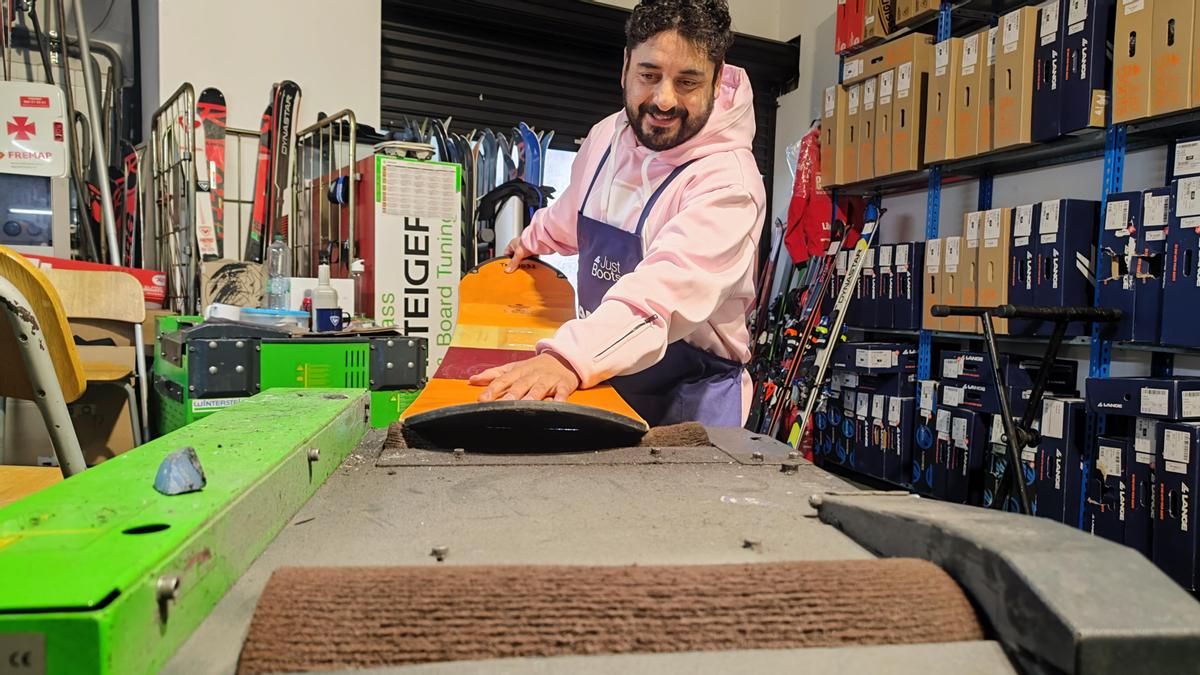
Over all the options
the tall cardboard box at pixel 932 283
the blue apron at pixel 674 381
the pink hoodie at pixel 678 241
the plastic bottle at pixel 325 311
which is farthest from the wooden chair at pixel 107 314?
the tall cardboard box at pixel 932 283

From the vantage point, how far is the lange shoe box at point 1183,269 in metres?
2.56

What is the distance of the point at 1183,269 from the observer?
2600mm

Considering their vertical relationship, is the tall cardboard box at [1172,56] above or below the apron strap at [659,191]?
above

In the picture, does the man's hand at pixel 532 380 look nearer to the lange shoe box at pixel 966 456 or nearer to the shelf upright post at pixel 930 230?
the lange shoe box at pixel 966 456

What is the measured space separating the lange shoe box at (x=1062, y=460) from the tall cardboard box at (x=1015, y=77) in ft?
3.91

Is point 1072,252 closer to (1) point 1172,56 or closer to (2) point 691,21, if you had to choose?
(1) point 1172,56

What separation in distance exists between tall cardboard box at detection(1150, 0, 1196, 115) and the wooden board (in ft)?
7.62

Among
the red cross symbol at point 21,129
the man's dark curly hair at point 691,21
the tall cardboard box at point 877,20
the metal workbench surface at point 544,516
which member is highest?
the tall cardboard box at point 877,20

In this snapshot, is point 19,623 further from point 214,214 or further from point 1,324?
point 214,214

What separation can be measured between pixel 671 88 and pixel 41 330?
1287 millimetres

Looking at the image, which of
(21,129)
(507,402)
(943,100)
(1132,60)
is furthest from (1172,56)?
(21,129)

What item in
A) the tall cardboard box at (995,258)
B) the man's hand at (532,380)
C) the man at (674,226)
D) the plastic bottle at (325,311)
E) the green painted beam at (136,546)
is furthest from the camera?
the tall cardboard box at (995,258)

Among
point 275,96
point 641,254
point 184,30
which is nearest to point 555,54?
point 275,96

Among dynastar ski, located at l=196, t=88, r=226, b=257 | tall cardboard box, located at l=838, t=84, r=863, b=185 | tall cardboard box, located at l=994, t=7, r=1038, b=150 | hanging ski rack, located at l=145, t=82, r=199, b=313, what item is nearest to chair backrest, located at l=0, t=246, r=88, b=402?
hanging ski rack, located at l=145, t=82, r=199, b=313
